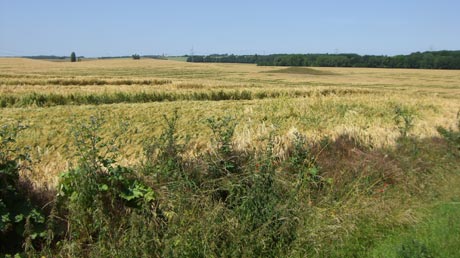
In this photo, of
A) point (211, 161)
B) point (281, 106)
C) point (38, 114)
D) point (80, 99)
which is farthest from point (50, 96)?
point (211, 161)

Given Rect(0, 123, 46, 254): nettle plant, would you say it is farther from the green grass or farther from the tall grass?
the tall grass

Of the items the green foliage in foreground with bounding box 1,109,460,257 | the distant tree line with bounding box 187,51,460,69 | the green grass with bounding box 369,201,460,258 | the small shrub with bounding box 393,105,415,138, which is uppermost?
the distant tree line with bounding box 187,51,460,69

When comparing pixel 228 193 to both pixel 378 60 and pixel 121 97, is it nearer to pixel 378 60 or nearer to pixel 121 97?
pixel 121 97

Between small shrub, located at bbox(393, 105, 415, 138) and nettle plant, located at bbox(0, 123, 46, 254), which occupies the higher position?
small shrub, located at bbox(393, 105, 415, 138)

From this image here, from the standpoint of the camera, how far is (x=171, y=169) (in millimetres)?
6043

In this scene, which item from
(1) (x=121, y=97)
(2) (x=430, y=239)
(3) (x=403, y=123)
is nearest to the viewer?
(2) (x=430, y=239)

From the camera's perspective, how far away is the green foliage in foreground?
4980 millimetres

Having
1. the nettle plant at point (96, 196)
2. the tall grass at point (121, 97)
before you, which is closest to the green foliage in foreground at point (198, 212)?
the nettle plant at point (96, 196)

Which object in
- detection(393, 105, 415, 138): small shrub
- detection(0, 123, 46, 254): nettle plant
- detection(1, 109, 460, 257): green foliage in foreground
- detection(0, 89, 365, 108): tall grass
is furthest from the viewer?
detection(0, 89, 365, 108): tall grass

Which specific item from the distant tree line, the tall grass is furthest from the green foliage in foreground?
the distant tree line

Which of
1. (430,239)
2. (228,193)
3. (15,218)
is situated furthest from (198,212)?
(430,239)

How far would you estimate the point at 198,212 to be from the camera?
5.59m

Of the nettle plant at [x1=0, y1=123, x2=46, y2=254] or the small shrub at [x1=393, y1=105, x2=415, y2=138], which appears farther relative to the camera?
the small shrub at [x1=393, y1=105, x2=415, y2=138]

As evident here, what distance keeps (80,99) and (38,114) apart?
828 centimetres
